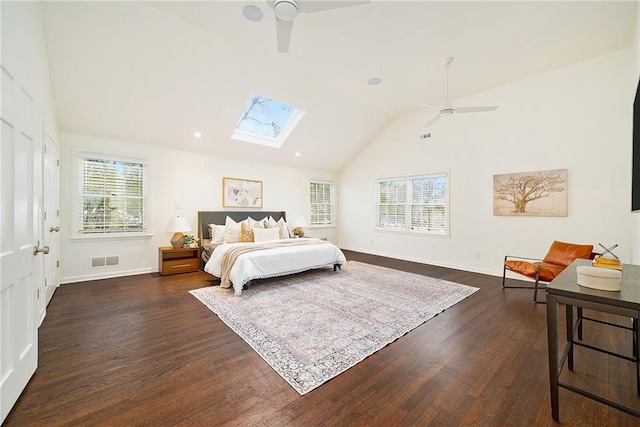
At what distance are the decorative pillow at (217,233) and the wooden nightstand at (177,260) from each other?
15.0 inches

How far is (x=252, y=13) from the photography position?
3.09m

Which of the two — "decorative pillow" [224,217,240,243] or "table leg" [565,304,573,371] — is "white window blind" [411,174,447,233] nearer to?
"table leg" [565,304,573,371]

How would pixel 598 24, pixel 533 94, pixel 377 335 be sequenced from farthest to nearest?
pixel 533 94, pixel 598 24, pixel 377 335

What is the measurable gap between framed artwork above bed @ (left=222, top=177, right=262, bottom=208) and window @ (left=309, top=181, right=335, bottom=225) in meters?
1.78

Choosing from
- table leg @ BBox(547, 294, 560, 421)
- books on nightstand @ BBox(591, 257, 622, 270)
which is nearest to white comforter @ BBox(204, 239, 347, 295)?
table leg @ BBox(547, 294, 560, 421)

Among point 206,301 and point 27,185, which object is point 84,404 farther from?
point 206,301

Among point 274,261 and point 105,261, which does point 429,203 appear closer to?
point 274,261

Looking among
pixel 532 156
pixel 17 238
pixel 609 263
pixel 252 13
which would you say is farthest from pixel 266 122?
pixel 609 263

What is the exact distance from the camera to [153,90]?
407 cm

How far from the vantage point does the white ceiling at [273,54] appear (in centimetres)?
304

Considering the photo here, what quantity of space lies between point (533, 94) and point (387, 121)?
114 inches

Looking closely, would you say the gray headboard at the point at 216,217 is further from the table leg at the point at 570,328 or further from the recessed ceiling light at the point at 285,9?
the table leg at the point at 570,328

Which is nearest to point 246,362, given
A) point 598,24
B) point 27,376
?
point 27,376

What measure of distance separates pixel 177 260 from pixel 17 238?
3.50 meters
